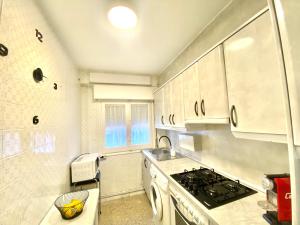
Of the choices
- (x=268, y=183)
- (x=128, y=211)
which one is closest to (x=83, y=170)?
(x=128, y=211)

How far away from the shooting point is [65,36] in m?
1.67

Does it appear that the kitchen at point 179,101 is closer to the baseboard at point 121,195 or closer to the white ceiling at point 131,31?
the white ceiling at point 131,31

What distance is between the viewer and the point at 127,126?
3057 millimetres

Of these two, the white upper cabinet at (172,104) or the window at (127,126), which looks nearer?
the white upper cabinet at (172,104)

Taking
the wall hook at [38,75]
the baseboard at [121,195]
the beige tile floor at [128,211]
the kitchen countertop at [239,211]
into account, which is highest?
the wall hook at [38,75]

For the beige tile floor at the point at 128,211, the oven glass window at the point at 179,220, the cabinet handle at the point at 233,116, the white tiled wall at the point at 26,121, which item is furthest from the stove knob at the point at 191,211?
the beige tile floor at the point at 128,211

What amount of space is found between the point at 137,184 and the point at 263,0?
10.4 ft

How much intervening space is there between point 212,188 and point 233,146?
1.47 feet

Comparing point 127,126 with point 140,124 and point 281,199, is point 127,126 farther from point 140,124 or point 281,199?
point 281,199

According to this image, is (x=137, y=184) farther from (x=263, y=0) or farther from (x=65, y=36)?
(x=263, y=0)

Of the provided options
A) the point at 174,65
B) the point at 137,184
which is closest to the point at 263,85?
the point at 174,65

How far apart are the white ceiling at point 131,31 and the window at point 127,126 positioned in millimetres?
981

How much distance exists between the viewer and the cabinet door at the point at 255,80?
2.43ft

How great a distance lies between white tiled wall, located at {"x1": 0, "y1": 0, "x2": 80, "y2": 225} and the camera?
0.78 metres
